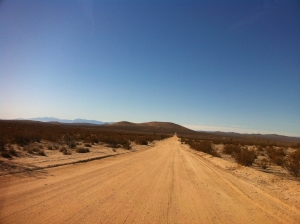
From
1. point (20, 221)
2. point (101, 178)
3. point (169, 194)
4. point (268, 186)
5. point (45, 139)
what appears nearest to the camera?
point (20, 221)

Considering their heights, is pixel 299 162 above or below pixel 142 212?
above

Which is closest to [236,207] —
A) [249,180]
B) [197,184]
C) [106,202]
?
[197,184]

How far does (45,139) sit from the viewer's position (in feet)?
93.6

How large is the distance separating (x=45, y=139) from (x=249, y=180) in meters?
26.0

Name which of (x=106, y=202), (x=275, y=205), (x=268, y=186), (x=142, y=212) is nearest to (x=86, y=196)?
(x=106, y=202)

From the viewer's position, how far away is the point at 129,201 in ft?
21.6

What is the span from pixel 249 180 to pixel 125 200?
7.86 metres

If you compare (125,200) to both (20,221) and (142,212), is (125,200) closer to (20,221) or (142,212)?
(142,212)

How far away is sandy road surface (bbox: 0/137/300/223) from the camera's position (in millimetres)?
5340

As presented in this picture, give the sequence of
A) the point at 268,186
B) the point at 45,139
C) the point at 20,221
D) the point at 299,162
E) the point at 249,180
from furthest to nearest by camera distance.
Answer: the point at 45,139, the point at 299,162, the point at 249,180, the point at 268,186, the point at 20,221

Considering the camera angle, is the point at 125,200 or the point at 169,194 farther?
the point at 169,194

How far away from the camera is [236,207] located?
6.65m

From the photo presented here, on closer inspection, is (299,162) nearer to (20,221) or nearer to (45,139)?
(20,221)

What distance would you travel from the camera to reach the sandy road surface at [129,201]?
534cm
